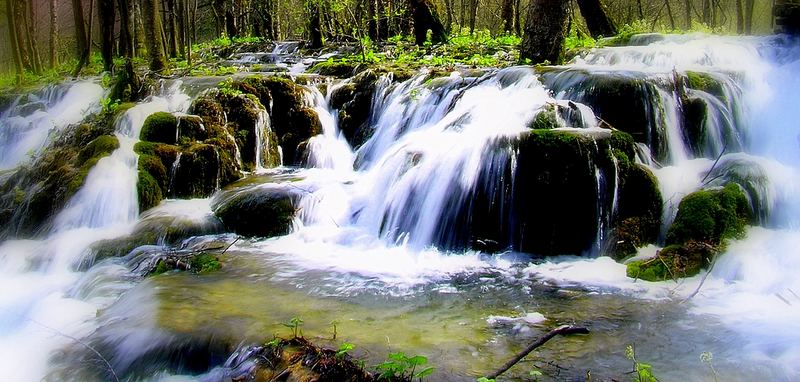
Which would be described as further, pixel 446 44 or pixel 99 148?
pixel 446 44

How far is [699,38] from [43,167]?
1323 cm

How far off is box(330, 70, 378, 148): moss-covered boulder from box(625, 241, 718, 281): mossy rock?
6.36 metres

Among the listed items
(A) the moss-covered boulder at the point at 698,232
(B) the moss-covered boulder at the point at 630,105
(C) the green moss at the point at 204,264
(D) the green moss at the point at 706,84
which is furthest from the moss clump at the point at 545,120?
(C) the green moss at the point at 204,264

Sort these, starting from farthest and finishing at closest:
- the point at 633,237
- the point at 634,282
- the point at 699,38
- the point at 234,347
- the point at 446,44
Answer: the point at 446,44
the point at 699,38
the point at 633,237
the point at 634,282
the point at 234,347

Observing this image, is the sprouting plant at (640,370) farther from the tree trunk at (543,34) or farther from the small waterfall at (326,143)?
the tree trunk at (543,34)

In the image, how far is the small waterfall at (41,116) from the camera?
1175cm

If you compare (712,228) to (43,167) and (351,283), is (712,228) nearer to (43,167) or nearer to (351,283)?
(351,283)

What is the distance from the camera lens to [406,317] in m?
4.68

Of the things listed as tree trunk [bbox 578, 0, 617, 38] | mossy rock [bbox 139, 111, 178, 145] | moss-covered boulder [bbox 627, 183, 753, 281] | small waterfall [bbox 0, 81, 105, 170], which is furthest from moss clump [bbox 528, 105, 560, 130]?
small waterfall [bbox 0, 81, 105, 170]

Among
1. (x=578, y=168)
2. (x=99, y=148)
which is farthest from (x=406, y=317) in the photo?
(x=99, y=148)

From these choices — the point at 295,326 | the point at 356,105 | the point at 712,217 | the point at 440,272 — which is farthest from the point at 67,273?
the point at 712,217

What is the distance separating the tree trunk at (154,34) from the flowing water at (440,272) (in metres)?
2.35

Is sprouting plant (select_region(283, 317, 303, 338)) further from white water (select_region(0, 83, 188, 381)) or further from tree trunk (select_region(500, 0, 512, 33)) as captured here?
tree trunk (select_region(500, 0, 512, 33))

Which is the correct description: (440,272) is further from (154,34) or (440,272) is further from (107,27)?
(107,27)
